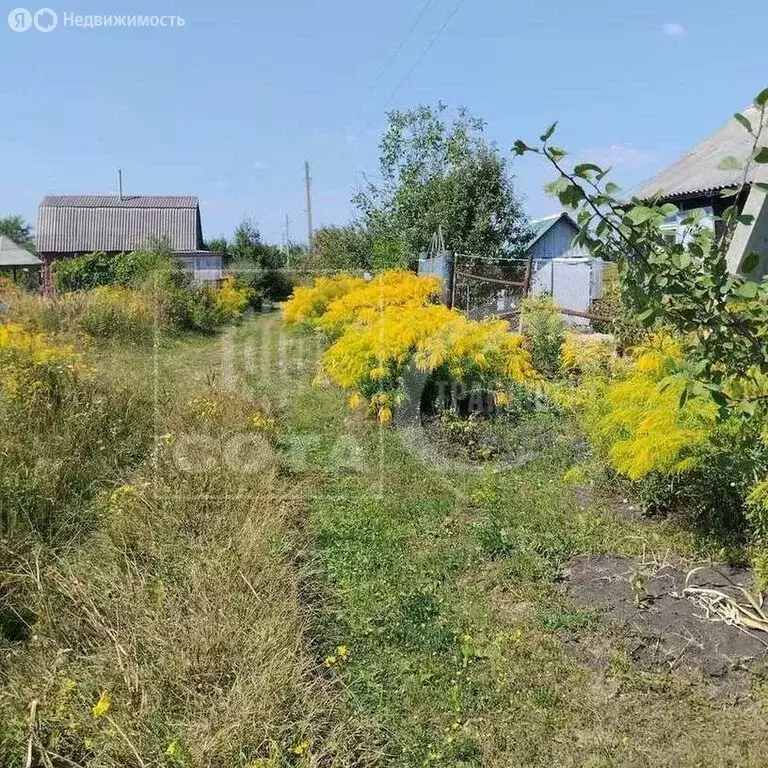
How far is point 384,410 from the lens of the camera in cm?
630

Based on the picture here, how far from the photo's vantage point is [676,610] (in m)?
3.25

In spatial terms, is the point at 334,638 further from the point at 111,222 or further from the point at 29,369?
the point at 111,222

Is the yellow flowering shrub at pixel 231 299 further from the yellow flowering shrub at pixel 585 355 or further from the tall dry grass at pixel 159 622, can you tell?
the tall dry grass at pixel 159 622

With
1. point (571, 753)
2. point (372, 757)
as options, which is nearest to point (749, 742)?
point (571, 753)

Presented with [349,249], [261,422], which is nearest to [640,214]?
[261,422]

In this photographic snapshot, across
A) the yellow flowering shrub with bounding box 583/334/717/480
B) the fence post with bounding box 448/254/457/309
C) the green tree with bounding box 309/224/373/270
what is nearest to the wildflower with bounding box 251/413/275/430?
the yellow flowering shrub with bounding box 583/334/717/480

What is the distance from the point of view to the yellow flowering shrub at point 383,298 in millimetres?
8359

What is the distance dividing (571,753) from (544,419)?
4060mm

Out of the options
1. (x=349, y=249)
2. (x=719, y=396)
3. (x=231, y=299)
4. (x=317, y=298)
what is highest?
(x=349, y=249)

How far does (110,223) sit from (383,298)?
31.2 metres

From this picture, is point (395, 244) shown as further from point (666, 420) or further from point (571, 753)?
point (571, 753)

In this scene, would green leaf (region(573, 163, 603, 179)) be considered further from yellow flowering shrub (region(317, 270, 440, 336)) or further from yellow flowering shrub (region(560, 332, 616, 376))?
yellow flowering shrub (region(317, 270, 440, 336))

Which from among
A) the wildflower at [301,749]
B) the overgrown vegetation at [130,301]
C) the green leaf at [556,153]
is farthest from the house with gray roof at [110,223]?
the green leaf at [556,153]

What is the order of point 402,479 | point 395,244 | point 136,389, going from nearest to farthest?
point 402,479
point 136,389
point 395,244
